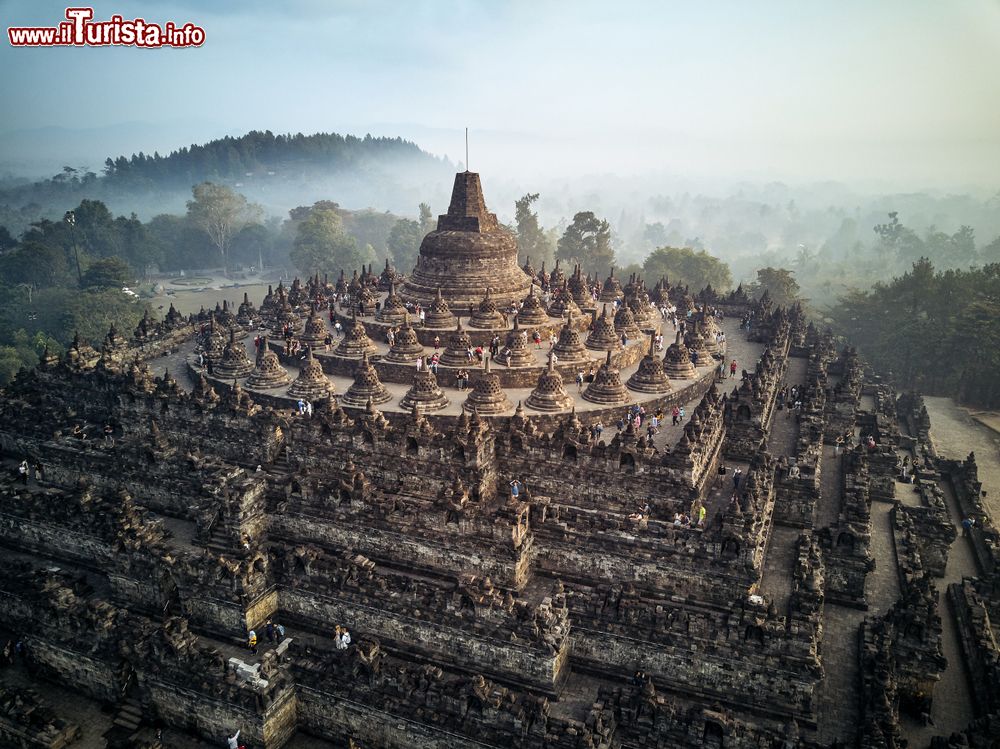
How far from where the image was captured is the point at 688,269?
7138 cm

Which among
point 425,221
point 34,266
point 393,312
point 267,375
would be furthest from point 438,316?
Result: point 425,221

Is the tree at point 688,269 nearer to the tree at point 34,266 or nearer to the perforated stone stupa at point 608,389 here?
the perforated stone stupa at point 608,389

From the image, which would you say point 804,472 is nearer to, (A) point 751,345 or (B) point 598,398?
(B) point 598,398

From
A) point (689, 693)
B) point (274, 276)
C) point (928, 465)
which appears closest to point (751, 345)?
point (928, 465)

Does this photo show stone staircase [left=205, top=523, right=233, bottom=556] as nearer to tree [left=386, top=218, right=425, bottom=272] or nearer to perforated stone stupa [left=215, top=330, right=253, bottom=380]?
perforated stone stupa [left=215, top=330, right=253, bottom=380]

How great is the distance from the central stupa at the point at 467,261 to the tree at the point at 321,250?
47.9m

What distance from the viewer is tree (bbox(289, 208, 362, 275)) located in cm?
8450

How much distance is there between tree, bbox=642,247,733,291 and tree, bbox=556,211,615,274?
6546 mm

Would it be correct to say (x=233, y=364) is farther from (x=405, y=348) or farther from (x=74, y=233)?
(x=74, y=233)

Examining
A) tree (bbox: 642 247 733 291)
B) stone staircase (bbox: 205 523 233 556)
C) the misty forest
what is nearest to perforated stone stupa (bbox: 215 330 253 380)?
stone staircase (bbox: 205 523 233 556)

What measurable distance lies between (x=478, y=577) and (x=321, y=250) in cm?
7301

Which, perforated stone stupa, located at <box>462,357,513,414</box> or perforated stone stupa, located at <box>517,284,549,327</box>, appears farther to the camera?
perforated stone stupa, located at <box>517,284,549,327</box>

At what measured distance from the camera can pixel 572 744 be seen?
14.1m

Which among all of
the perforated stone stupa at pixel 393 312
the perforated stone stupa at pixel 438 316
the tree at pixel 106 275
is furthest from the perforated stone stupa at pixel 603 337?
the tree at pixel 106 275
